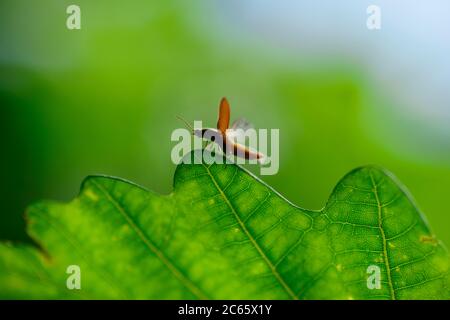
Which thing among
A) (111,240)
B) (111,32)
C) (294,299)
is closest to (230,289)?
(294,299)

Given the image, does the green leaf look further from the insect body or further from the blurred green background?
the blurred green background

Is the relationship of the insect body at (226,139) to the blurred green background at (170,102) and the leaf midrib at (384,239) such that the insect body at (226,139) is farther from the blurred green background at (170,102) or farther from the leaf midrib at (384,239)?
the blurred green background at (170,102)

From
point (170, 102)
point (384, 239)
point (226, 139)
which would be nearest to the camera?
point (384, 239)

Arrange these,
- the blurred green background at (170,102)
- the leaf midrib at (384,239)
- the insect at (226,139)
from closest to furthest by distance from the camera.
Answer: the leaf midrib at (384,239), the insect at (226,139), the blurred green background at (170,102)

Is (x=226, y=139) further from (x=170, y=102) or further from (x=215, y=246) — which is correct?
(x=170, y=102)

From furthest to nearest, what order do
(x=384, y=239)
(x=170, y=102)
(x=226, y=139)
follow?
(x=170, y=102) < (x=226, y=139) < (x=384, y=239)

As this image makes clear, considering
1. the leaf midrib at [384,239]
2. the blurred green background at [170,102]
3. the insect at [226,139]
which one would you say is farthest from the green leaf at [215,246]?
the blurred green background at [170,102]

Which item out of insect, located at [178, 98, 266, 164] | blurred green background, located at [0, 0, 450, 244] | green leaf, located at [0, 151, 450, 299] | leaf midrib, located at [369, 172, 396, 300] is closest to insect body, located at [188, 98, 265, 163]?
insect, located at [178, 98, 266, 164]

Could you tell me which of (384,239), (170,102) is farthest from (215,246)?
(170,102)
